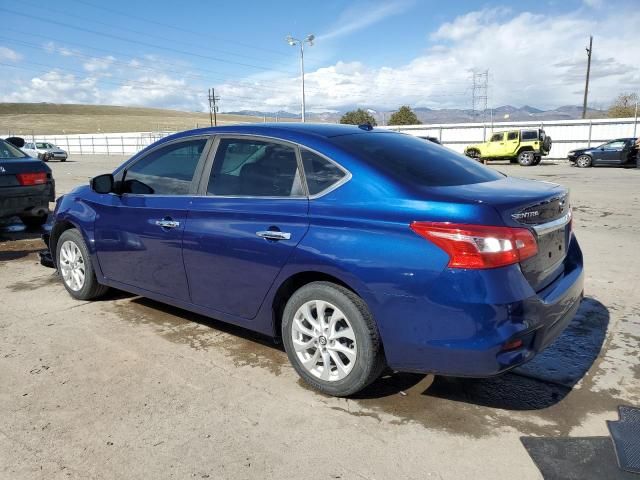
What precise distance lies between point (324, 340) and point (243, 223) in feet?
3.02

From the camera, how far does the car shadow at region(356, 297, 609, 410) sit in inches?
124

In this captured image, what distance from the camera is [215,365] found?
3.62 metres

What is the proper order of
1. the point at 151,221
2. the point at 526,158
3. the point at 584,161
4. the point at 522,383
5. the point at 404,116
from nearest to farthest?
the point at 522,383 < the point at 151,221 < the point at 584,161 < the point at 526,158 < the point at 404,116

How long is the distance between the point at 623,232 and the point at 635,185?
8.77 m

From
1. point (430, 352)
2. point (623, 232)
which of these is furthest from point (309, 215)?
point (623, 232)

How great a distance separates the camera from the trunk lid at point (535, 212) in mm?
2719

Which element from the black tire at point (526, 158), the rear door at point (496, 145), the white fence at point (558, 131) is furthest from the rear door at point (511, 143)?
the white fence at point (558, 131)

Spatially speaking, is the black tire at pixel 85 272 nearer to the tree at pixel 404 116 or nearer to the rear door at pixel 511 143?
the rear door at pixel 511 143

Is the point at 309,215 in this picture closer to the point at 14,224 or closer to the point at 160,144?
the point at 160,144

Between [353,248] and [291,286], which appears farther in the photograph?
[291,286]

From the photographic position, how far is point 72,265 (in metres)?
4.96

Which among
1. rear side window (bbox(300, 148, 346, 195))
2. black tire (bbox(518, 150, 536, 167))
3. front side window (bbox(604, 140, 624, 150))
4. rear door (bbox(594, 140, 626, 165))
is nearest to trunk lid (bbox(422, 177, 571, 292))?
rear side window (bbox(300, 148, 346, 195))

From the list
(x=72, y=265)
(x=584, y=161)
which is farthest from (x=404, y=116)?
(x=72, y=265)

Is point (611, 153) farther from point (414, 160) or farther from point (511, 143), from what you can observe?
point (414, 160)
